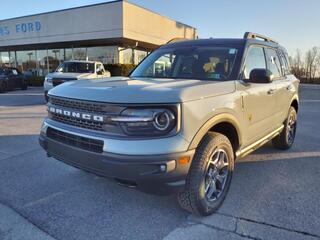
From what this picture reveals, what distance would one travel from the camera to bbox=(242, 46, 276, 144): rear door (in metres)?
3.99

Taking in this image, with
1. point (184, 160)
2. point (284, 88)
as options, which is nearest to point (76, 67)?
point (284, 88)

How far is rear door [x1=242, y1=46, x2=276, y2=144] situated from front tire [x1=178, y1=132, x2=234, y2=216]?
63cm

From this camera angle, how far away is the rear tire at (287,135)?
18.9 feet

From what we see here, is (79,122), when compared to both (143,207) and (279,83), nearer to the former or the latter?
(143,207)

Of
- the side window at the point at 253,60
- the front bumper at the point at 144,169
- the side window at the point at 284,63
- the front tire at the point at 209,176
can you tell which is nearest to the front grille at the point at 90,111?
the front bumper at the point at 144,169

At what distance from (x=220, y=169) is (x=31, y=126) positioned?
6.01m

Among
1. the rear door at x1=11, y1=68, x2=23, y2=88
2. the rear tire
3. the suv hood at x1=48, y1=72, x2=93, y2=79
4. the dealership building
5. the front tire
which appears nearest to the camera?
the front tire

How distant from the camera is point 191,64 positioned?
14.3 ft

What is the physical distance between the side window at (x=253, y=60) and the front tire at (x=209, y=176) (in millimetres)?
1079

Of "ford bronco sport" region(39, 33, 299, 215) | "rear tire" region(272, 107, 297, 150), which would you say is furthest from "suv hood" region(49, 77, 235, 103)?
"rear tire" region(272, 107, 297, 150)

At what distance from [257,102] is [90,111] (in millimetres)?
2246

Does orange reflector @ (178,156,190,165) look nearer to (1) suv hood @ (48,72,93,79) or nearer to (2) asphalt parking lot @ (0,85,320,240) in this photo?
(2) asphalt parking lot @ (0,85,320,240)

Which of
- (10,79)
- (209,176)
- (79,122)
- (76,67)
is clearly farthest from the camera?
(10,79)

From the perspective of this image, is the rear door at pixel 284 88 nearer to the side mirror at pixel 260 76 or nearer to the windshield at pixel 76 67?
the side mirror at pixel 260 76
